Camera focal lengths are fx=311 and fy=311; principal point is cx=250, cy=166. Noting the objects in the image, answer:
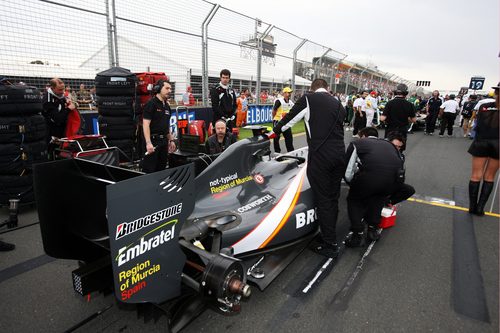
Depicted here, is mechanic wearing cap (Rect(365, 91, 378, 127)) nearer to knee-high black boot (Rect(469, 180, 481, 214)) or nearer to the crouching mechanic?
knee-high black boot (Rect(469, 180, 481, 214))

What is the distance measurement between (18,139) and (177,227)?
351 cm

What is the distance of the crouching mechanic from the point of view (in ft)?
11.4

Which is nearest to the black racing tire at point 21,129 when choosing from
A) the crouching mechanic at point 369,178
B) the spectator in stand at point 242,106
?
the crouching mechanic at point 369,178

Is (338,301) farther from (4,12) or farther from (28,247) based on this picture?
(4,12)

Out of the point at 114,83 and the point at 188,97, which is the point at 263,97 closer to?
the point at 188,97

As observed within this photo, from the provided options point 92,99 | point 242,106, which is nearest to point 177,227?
point 92,99

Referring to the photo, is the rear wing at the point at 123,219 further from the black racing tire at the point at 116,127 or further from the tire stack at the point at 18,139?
the black racing tire at the point at 116,127

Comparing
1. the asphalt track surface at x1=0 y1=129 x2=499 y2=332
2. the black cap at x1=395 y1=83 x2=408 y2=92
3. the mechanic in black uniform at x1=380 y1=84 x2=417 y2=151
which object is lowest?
the asphalt track surface at x1=0 y1=129 x2=499 y2=332

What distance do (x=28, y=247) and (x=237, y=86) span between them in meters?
9.84

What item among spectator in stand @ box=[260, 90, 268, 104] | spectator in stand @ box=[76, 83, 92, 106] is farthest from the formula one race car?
spectator in stand @ box=[260, 90, 268, 104]

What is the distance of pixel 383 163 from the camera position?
3.48 meters

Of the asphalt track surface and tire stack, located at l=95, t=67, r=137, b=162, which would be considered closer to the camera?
the asphalt track surface

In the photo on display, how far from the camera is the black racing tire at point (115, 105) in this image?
226 inches

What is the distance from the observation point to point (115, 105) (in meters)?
5.76
